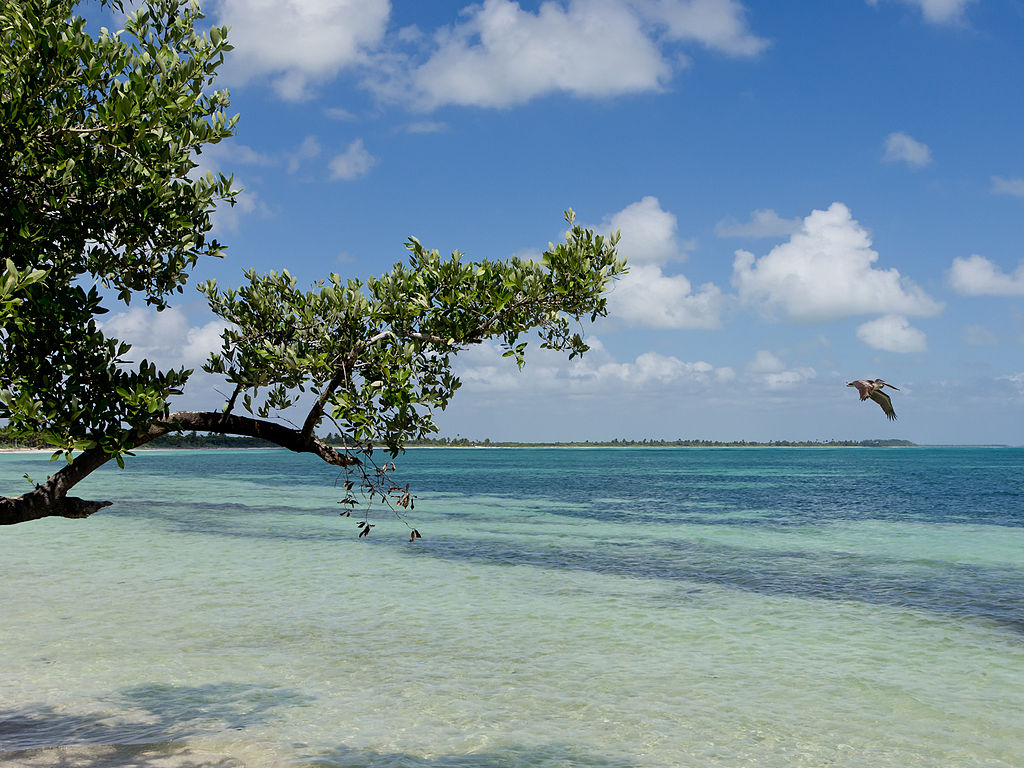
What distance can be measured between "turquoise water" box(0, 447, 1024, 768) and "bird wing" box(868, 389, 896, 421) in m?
6.57

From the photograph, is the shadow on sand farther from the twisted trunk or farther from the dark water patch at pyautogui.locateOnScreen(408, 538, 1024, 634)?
the dark water patch at pyautogui.locateOnScreen(408, 538, 1024, 634)

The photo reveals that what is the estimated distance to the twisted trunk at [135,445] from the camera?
7328 mm

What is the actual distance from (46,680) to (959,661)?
19162 millimetres

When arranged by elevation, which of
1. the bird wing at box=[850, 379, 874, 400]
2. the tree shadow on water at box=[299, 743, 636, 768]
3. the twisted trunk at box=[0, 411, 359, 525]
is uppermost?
the bird wing at box=[850, 379, 874, 400]

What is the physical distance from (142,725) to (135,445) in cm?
844

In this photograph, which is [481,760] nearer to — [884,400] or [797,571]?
[884,400]

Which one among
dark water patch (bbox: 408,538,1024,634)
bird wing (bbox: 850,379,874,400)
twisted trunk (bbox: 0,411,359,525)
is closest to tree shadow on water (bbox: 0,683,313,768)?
twisted trunk (bbox: 0,411,359,525)

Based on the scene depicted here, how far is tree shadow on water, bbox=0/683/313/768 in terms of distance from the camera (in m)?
11.7

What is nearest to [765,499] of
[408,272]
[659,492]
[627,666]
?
[659,492]

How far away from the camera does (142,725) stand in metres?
13.3

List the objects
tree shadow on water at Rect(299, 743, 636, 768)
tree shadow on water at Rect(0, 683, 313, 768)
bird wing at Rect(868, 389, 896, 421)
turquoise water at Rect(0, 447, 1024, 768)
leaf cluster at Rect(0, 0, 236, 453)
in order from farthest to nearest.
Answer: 1. turquoise water at Rect(0, 447, 1024, 768)
2. tree shadow on water at Rect(299, 743, 636, 768)
3. tree shadow on water at Rect(0, 683, 313, 768)
4. bird wing at Rect(868, 389, 896, 421)
5. leaf cluster at Rect(0, 0, 236, 453)

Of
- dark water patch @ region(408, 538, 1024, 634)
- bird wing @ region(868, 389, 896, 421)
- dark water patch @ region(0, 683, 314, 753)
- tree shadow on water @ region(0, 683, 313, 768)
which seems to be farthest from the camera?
dark water patch @ region(408, 538, 1024, 634)

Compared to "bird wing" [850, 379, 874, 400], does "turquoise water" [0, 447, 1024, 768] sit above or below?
below

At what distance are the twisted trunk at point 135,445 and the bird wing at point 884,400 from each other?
18.1ft
